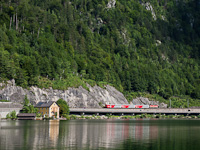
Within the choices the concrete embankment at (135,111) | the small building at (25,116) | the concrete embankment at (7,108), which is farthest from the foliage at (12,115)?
the concrete embankment at (135,111)

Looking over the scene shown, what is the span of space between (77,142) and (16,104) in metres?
87.6

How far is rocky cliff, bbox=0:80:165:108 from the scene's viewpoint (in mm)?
150750

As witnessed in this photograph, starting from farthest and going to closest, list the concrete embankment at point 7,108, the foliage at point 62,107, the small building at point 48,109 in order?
the foliage at point 62,107 < the small building at point 48,109 < the concrete embankment at point 7,108

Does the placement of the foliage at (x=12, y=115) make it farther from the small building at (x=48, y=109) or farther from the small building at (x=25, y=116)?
the small building at (x=48, y=109)

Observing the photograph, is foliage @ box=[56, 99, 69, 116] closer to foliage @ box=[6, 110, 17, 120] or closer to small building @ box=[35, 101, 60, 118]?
small building @ box=[35, 101, 60, 118]

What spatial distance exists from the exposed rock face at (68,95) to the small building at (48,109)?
631 cm

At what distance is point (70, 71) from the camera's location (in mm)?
190250

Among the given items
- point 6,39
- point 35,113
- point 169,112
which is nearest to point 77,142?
point 35,113

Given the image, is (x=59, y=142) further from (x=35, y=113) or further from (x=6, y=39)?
(x=6, y=39)

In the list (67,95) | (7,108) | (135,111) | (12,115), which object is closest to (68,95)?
(67,95)

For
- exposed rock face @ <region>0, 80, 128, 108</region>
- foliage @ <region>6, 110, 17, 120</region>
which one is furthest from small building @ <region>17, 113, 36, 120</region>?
exposed rock face @ <region>0, 80, 128, 108</region>

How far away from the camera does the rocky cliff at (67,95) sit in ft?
495

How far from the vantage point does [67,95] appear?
6722 inches

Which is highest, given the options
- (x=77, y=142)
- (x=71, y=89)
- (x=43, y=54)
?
(x=43, y=54)
